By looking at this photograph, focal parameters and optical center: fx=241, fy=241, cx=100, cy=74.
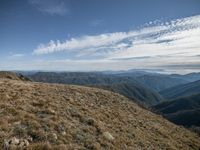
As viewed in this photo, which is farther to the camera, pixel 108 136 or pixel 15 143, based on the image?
pixel 108 136

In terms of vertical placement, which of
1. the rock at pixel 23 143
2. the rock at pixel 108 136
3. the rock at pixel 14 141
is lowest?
the rock at pixel 108 136

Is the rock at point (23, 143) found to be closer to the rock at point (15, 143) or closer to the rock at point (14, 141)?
the rock at point (15, 143)

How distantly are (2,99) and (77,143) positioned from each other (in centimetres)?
886

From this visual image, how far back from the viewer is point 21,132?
14.0 metres

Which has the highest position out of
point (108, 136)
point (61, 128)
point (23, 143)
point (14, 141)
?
point (14, 141)

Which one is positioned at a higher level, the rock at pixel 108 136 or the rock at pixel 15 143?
the rock at pixel 15 143

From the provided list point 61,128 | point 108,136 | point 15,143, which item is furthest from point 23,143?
point 108,136

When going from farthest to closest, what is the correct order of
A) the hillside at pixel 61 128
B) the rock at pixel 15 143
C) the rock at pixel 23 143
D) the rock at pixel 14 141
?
the hillside at pixel 61 128, the rock at pixel 23 143, the rock at pixel 14 141, the rock at pixel 15 143

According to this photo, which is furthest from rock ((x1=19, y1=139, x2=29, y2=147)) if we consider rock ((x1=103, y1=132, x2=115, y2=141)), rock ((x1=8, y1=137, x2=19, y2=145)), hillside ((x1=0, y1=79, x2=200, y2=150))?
rock ((x1=103, y1=132, x2=115, y2=141))

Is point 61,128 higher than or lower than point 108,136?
higher

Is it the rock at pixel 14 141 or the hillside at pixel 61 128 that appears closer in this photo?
the rock at pixel 14 141

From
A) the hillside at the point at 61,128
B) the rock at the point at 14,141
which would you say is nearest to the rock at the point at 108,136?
the hillside at the point at 61,128

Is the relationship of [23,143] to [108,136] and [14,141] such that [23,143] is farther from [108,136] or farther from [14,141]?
[108,136]

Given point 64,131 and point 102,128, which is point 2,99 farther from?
point 102,128
